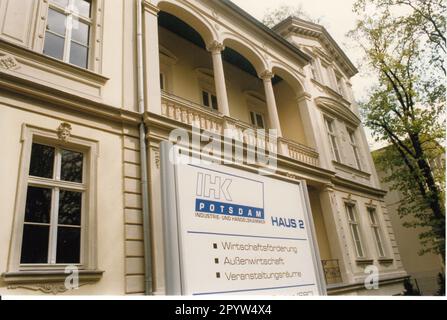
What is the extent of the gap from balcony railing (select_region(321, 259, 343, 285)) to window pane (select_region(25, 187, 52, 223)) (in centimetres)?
824

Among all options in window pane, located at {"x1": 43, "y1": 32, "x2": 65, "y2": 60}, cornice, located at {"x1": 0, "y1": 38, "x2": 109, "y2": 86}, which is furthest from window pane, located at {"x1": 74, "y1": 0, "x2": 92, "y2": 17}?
cornice, located at {"x1": 0, "y1": 38, "x2": 109, "y2": 86}

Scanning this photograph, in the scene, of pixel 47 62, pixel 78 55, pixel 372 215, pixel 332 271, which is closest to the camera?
pixel 47 62

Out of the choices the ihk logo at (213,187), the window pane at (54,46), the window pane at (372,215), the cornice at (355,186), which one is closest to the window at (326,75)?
the cornice at (355,186)

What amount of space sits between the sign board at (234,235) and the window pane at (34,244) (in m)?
Result: 2.33

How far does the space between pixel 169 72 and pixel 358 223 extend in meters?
8.72

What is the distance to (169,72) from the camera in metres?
10.4

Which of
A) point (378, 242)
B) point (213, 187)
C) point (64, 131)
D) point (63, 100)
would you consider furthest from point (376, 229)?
point (63, 100)

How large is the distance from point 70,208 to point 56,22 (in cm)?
380

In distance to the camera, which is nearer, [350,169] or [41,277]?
[41,277]

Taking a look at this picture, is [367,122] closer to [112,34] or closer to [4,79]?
[112,34]

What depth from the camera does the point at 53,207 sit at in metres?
Answer: 5.39

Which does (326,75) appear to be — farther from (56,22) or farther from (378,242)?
(56,22)

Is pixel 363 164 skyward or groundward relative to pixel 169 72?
groundward
